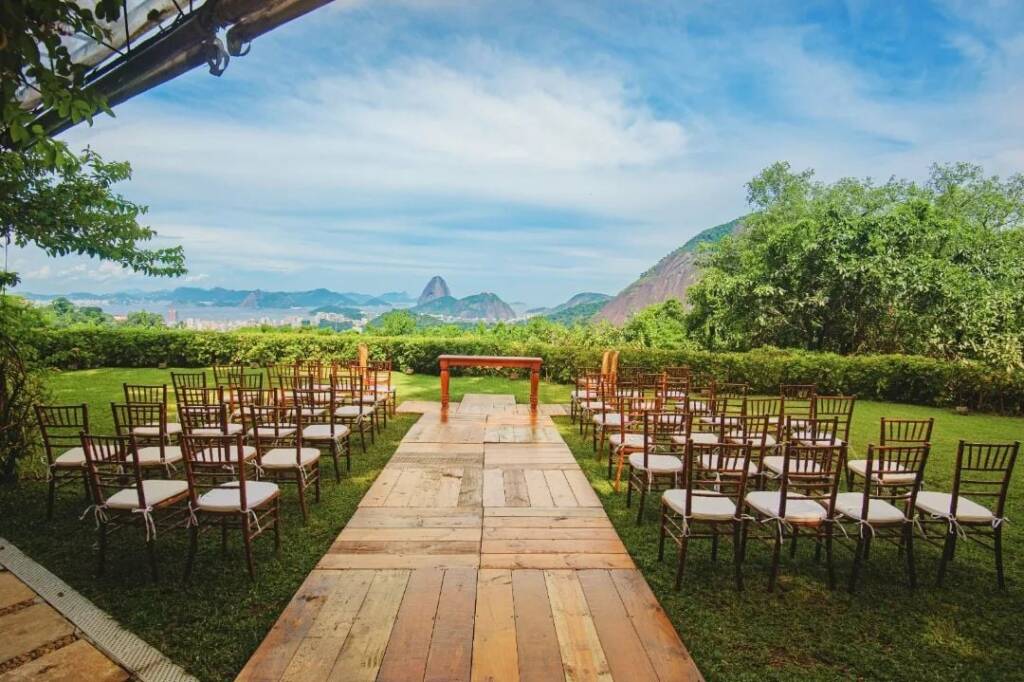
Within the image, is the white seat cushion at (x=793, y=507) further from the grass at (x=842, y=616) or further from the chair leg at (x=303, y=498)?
the chair leg at (x=303, y=498)

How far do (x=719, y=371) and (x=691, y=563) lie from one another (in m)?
9.27

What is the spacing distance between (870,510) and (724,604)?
1.30m

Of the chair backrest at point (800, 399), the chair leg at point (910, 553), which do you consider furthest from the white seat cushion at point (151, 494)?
the chair backrest at point (800, 399)

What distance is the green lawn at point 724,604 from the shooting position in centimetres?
282

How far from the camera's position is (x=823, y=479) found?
12.3 ft

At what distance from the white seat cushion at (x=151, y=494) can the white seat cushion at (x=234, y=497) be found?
9.4 inches

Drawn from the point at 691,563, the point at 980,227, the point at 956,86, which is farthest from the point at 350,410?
the point at 956,86

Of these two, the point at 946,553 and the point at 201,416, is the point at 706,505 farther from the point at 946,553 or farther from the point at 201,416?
the point at 201,416

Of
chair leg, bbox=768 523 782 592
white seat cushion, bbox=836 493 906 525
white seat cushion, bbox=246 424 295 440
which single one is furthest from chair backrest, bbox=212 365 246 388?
white seat cushion, bbox=836 493 906 525

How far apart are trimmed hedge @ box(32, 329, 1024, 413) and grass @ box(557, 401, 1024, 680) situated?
7741 mm

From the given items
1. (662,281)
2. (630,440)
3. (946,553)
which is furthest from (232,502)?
(662,281)

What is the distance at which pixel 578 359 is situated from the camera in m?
13.5

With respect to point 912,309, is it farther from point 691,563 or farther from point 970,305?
point 691,563

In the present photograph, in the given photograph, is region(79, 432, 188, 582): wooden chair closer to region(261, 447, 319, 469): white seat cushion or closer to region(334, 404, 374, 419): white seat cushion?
region(261, 447, 319, 469): white seat cushion
